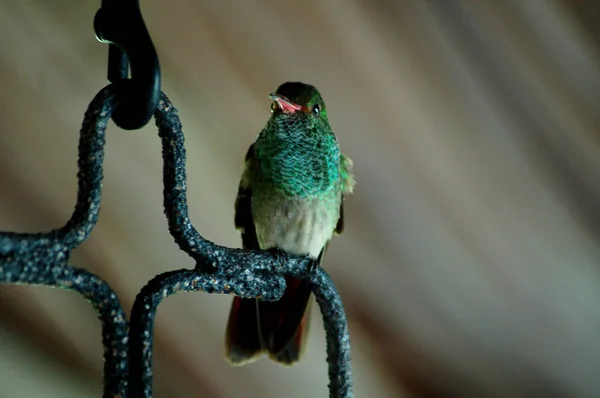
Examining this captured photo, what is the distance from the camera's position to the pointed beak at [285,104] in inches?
33.5

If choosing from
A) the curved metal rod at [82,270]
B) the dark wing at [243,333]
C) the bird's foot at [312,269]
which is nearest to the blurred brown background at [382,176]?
the dark wing at [243,333]

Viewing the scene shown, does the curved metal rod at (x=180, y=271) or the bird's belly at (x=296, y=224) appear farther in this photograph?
the bird's belly at (x=296, y=224)

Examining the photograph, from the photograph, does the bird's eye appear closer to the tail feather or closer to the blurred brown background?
the blurred brown background

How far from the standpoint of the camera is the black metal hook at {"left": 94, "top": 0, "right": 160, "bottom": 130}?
15.2 inches

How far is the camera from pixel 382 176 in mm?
1244

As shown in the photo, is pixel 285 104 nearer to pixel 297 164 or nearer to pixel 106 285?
pixel 297 164

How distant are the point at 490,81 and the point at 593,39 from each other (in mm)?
250

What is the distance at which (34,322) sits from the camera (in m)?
0.95

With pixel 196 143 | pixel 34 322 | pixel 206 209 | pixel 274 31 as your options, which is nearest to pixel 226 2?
pixel 274 31

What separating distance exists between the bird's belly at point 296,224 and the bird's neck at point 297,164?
0.09 feet

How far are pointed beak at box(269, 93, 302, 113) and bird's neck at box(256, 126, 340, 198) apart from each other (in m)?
0.04

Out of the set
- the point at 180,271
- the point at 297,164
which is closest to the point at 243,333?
the point at 297,164

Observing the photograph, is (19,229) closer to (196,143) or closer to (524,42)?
(196,143)

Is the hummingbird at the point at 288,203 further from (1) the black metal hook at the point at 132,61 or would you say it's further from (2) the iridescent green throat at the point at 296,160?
(1) the black metal hook at the point at 132,61
